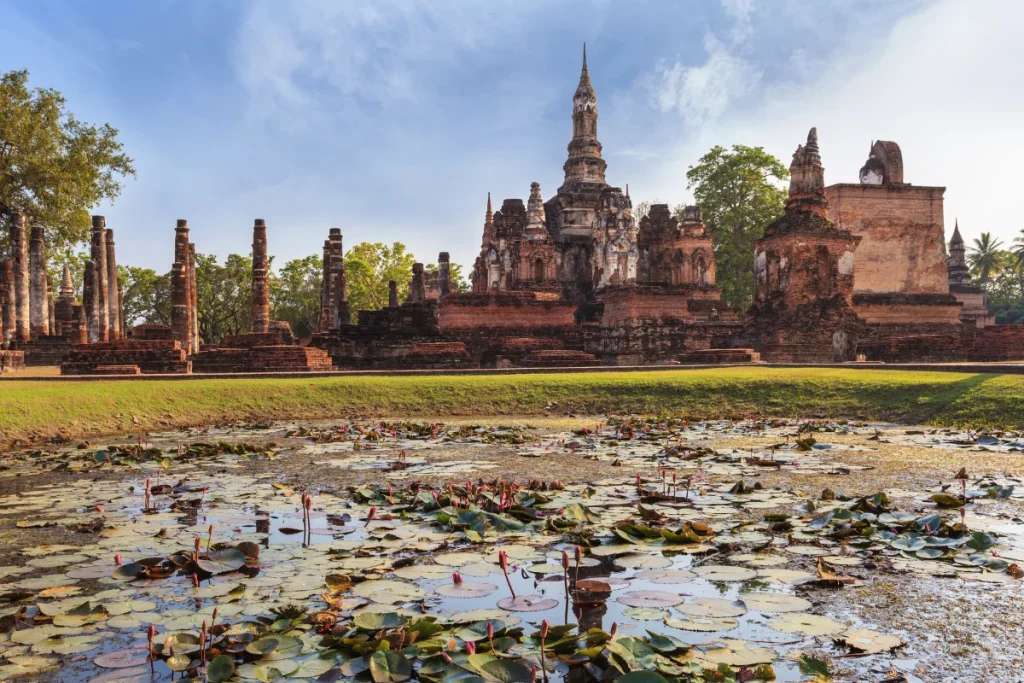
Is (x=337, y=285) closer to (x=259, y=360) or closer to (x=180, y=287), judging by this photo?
(x=180, y=287)

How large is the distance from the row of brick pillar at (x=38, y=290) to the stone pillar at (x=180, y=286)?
8.92 ft

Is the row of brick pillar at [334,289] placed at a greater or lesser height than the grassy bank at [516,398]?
greater

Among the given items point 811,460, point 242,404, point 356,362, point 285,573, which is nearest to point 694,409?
point 811,460

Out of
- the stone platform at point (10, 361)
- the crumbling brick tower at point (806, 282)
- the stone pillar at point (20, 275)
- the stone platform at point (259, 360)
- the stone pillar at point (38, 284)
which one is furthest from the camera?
the stone pillar at point (38, 284)

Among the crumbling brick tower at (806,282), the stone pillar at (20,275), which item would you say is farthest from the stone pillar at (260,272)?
the crumbling brick tower at (806,282)

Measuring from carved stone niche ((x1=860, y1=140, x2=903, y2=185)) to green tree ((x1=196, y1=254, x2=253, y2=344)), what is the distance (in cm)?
3624

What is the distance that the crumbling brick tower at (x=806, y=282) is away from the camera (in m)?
22.6

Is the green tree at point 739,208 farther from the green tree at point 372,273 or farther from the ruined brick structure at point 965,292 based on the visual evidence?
the green tree at point 372,273

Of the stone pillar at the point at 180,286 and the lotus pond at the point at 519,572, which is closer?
the lotus pond at the point at 519,572

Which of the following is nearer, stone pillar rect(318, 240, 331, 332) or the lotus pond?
the lotus pond

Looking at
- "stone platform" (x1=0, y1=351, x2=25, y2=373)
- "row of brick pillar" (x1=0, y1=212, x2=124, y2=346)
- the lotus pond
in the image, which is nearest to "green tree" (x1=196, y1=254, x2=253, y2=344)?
"row of brick pillar" (x1=0, y1=212, x2=124, y2=346)

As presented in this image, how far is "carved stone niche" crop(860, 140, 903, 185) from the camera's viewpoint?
30.9m

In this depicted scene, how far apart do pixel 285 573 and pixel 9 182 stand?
34.0m

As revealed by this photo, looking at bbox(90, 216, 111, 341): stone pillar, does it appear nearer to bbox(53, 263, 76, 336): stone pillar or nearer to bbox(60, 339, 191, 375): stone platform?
bbox(60, 339, 191, 375): stone platform
